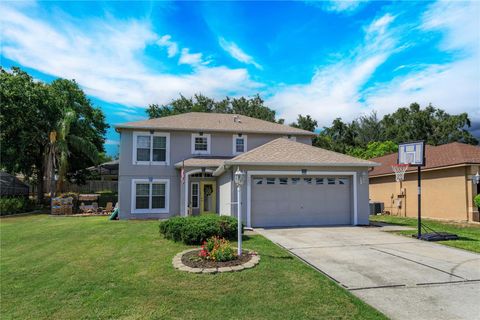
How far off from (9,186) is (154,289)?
74.8 ft

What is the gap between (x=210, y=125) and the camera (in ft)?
61.3

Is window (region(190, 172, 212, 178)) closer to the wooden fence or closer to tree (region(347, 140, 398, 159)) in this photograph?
the wooden fence

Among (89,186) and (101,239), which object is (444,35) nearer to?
(101,239)

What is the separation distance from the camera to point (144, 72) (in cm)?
1658

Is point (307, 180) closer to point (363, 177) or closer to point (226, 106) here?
point (363, 177)

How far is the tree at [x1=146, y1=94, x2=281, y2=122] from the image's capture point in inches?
1494

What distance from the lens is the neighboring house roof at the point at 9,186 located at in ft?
70.8

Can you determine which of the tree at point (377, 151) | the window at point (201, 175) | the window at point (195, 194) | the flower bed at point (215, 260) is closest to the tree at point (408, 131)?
the tree at point (377, 151)

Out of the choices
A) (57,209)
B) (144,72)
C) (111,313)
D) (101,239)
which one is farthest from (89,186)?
(111,313)

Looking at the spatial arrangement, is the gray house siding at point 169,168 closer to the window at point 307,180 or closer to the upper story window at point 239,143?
the upper story window at point 239,143

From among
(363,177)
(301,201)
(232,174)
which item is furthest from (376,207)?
(232,174)

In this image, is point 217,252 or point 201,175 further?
A: point 201,175

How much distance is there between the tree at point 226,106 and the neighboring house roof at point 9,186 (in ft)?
58.0

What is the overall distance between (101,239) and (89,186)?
78.3ft
